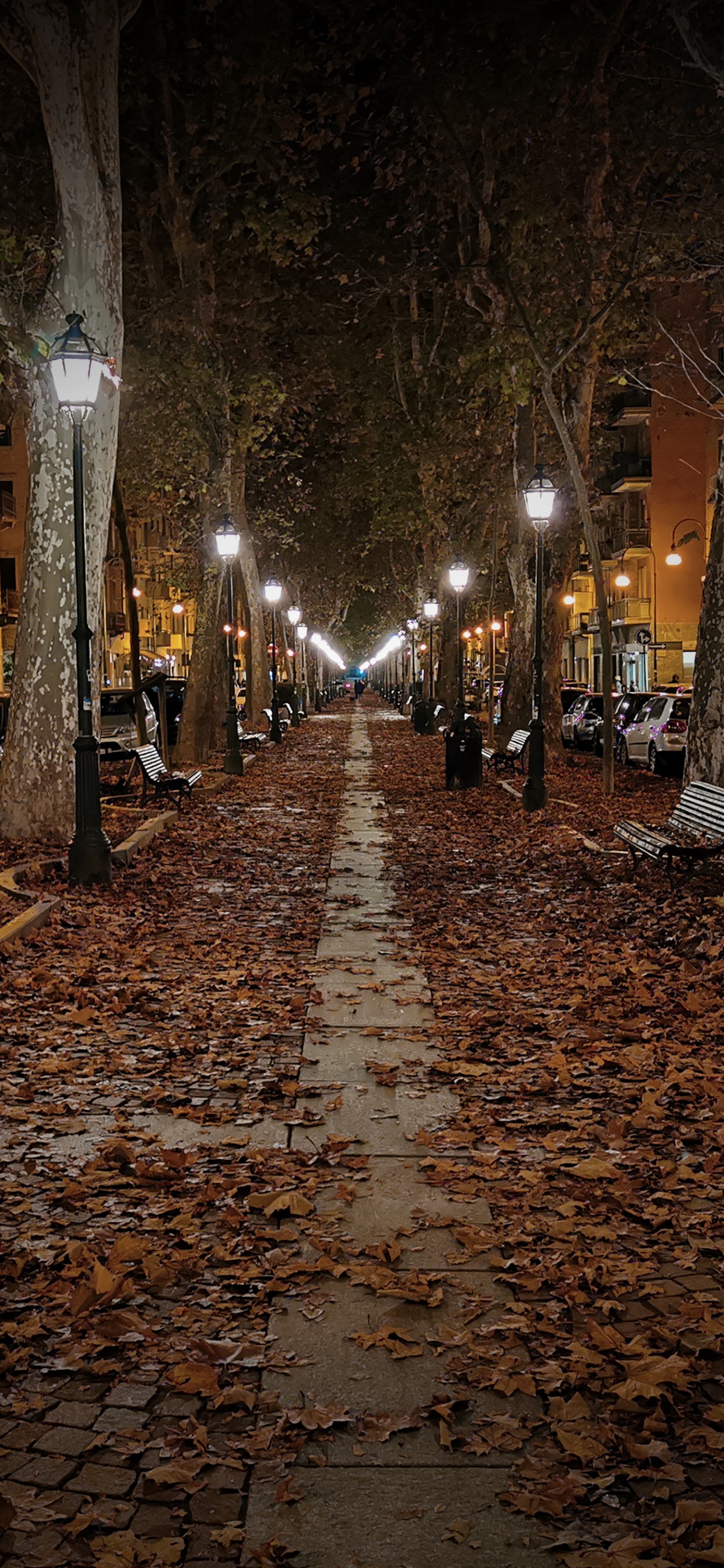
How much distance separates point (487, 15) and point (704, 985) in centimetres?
1917

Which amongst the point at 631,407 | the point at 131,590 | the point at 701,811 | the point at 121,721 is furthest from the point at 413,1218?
the point at 631,407

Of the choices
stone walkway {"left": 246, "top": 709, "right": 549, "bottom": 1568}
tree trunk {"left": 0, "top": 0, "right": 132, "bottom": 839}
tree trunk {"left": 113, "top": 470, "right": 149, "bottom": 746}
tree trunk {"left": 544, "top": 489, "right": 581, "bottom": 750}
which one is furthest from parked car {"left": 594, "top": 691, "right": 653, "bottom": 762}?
stone walkway {"left": 246, "top": 709, "right": 549, "bottom": 1568}

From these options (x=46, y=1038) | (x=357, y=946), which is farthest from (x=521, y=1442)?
(x=357, y=946)

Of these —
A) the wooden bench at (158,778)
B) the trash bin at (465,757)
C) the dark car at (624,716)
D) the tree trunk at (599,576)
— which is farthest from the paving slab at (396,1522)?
the dark car at (624,716)

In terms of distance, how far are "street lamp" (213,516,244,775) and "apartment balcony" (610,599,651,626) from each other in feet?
151

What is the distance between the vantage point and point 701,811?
42.8 feet

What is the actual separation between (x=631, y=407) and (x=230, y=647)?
48029 mm

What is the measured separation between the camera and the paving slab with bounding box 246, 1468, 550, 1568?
331cm

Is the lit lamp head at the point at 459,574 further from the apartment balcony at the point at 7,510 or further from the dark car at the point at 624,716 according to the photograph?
the apartment balcony at the point at 7,510

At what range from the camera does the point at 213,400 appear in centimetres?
2814

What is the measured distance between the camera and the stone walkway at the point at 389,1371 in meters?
3.39

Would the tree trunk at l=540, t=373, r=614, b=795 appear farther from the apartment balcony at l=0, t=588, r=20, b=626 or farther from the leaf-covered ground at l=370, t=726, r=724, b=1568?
the apartment balcony at l=0, t=588, r=20, b=626

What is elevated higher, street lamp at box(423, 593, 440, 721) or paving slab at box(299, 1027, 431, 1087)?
street lamp at box(423, 593, 440, 721)

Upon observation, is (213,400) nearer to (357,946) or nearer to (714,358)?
(357,946)
